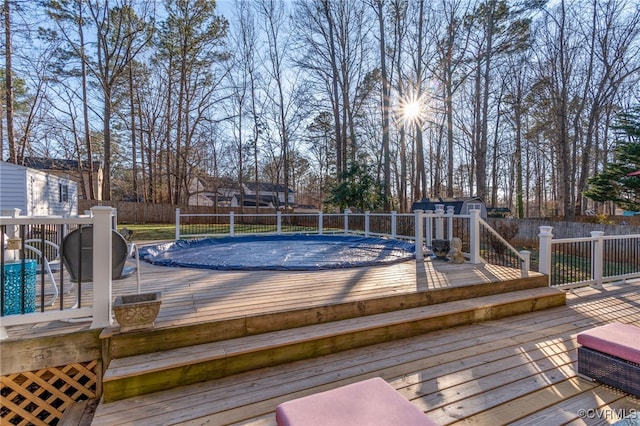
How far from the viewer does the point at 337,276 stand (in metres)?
4.26

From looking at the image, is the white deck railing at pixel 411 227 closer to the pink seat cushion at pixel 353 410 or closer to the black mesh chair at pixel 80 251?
the pink seat cushion at pixel 353 410

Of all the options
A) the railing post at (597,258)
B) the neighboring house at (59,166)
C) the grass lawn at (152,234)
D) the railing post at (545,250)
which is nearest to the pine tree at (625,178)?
the railing post at (597,258)

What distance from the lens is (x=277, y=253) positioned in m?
6.39

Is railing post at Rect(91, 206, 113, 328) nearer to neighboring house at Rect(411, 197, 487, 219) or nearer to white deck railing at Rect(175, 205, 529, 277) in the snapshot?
white deck railing at Rect(175, 205, 529, 277)

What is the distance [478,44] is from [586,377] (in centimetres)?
1570

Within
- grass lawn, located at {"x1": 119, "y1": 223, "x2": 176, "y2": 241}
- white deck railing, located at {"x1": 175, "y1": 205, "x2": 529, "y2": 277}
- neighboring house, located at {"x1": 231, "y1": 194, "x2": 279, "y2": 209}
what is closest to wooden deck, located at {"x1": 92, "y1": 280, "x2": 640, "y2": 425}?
white deck railing, located at {"x1": 175, "y1": 205, "x2": 529, "y2": 277}

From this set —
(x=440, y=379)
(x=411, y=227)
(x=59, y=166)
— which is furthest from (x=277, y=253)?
(x=59, y=166)

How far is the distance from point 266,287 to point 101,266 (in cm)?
171

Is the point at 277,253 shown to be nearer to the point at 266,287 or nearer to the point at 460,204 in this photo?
the point at 266,287

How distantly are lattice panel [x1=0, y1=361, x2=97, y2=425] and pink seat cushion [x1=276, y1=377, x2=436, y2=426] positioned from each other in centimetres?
189

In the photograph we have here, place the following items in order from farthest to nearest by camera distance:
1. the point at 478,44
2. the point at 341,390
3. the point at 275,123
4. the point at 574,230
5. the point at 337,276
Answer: the point at 275,123 < the point at 478,44 < the point at 574,230 < the point at 337,276 < the point at 341,390

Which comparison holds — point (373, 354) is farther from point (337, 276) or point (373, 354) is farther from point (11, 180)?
point (11, 180)

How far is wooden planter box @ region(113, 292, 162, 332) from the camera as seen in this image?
7.40ft

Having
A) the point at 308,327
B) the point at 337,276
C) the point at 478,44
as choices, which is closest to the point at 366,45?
the point at 478,44
